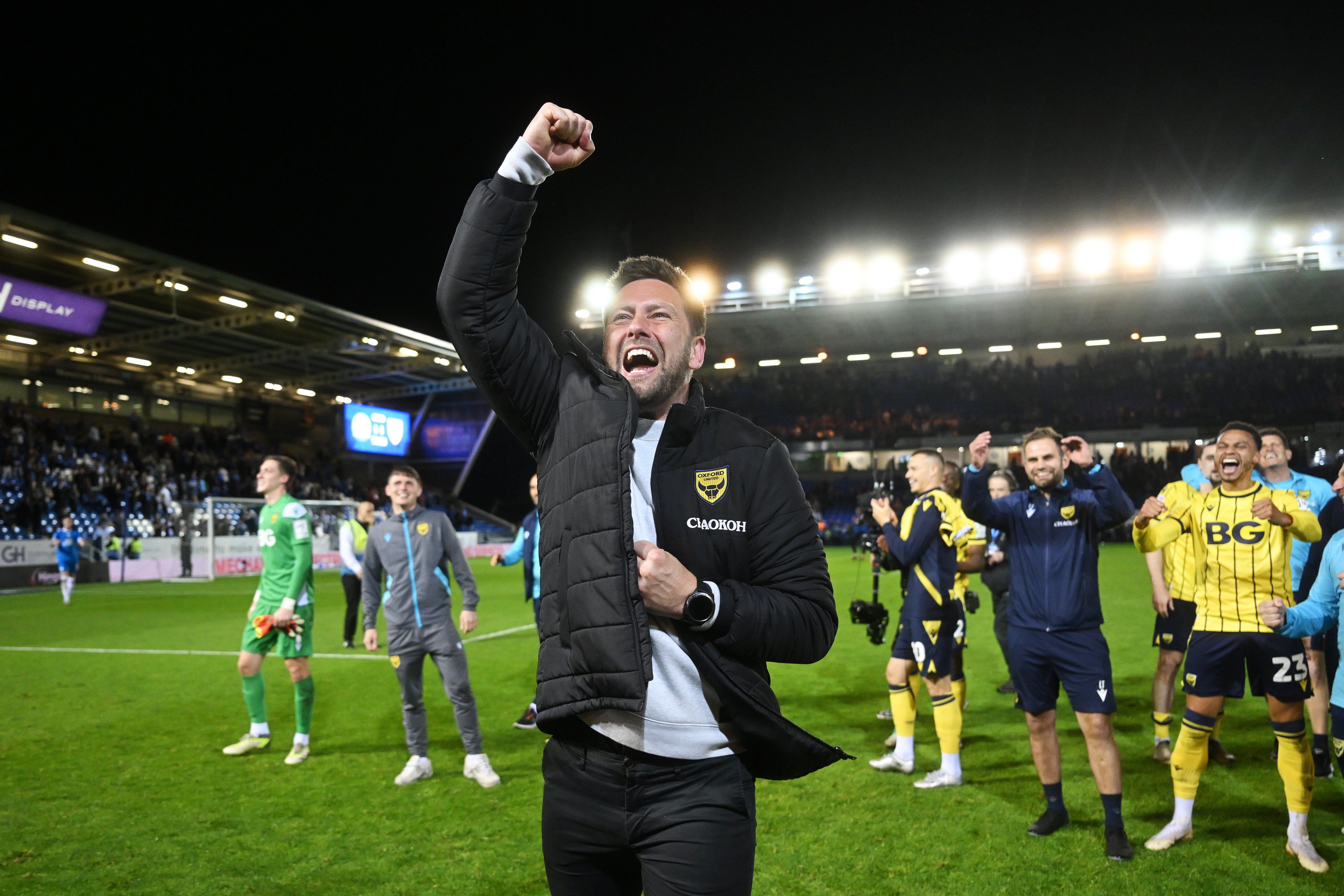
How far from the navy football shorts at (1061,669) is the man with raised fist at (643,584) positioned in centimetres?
349

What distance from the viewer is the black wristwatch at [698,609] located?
1.71 m

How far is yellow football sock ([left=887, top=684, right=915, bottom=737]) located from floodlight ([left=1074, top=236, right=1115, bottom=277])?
3362 cm

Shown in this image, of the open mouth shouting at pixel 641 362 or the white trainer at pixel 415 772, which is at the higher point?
the open mouth shouting at pixel 641 362

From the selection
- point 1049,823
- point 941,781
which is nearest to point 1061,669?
point 1049,823

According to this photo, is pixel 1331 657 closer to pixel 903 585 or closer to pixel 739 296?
pixel 903 585

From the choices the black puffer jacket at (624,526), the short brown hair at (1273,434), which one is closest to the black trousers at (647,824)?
the black puffer jacket at (624,526)

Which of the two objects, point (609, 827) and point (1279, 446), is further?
point (1279, 446)

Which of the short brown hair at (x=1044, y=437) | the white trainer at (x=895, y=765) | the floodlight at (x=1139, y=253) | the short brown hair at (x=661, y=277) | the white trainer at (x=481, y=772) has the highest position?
the floodlight at (x=1139, y=253)

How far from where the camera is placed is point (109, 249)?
2275 centimetres

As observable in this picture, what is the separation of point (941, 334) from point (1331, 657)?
3855cm

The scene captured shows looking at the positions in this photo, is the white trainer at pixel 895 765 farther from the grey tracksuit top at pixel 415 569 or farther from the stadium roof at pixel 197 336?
the stadium roof at pixel 197 336

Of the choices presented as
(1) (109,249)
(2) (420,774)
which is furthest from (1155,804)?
(1) (109,249)

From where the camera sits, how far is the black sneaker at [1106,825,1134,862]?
4.54m

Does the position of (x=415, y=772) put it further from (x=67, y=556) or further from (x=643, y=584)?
(x=67, y=556)
